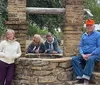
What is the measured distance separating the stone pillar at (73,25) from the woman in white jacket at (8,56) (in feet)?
4.86

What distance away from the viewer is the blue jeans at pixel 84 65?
6.74m

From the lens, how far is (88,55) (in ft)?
22.6

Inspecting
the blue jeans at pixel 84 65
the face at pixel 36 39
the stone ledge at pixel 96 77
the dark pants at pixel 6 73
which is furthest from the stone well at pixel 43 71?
the face at pixel 36 39

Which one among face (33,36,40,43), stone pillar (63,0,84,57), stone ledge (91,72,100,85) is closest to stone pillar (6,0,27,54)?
face (33,36,40,43)

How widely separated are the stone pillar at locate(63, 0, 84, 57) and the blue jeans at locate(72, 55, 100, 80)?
1110 mm

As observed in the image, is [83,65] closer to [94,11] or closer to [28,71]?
[28,71]

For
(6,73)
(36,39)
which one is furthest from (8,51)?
(36,39)

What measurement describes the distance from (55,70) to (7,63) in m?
1.07

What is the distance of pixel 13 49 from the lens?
7.18 metres

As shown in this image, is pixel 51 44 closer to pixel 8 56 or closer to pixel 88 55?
pixel 8 56

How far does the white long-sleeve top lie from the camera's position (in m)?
7.11

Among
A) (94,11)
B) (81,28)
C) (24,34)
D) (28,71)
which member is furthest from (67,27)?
(94,11)

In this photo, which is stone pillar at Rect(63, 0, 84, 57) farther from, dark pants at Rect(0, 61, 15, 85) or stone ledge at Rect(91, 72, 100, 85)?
dark pants at Rect(0, 61, 15, 85)

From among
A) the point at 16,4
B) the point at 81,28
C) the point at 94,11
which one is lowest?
the point at 94,11
